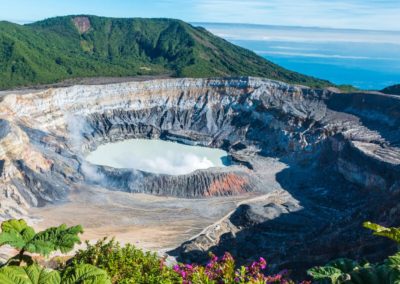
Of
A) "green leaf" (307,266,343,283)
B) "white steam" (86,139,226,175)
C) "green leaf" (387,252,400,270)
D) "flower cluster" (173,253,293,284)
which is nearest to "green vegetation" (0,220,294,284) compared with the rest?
"flower cluster" (173,253,293,284)

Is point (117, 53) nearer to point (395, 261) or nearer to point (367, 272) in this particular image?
point (367, 272)

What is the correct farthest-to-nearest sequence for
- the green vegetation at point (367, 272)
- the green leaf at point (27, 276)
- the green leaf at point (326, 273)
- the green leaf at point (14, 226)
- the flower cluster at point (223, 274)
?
the green leaf at point (14, 226) → the flower cluster at point (223, 274) → the green leaf at point (27, 276) → the green leaf at point (326, 273) → the green vegetation at point (367, 272)

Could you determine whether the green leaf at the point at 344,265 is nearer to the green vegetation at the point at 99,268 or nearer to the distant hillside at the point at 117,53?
the green vegetation at the point at 99,268

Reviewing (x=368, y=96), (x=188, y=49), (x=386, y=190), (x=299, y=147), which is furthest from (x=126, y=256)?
(x=188, y=49)

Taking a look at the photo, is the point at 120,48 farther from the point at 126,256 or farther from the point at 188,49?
the point at 126,256

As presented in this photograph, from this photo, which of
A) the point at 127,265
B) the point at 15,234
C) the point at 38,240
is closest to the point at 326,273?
the point at 127,265

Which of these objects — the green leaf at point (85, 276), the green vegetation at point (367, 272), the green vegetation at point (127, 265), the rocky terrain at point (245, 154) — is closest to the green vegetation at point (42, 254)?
the green leaf at point (85, 276)

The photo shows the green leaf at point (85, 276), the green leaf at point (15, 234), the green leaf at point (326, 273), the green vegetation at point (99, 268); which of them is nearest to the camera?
the green leaf at point (326, 273)

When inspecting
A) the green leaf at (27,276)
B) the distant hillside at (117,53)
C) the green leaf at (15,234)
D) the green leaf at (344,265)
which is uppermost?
the distant hillside at (117,53)
